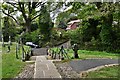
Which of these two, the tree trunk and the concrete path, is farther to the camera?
the tree trunk

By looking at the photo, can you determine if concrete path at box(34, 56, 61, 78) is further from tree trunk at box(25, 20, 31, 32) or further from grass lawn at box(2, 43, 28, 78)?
tree trunk at box(25, 20, 31, 32)

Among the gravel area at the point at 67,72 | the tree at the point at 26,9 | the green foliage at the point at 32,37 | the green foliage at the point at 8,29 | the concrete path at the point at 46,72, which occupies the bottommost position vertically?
the gravel area at the point at 67,72

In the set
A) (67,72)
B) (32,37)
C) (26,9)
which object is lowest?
(67,72)

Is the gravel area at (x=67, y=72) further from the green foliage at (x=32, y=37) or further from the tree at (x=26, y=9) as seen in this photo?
the tree at (x=26, y=9)

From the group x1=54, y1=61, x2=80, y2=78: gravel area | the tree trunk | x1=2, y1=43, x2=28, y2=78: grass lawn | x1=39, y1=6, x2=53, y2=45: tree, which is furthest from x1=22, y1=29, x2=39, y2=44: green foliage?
x1=54, y1=61, x2=80, y2=78: gravel area

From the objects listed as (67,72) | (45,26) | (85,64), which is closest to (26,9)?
(45,26)

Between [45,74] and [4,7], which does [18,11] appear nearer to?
[4,7]

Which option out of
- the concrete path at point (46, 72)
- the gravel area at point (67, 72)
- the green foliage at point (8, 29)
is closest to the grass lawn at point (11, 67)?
the concrete path at point (46, 72)

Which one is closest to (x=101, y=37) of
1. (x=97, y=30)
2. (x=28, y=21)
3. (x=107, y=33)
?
(x=107, y=33)

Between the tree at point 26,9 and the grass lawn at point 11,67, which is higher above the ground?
the tree at point 26,9

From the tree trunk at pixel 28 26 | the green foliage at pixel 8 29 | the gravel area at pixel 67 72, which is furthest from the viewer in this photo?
the green foliage at pixel 8 29

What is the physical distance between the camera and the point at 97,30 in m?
25.4

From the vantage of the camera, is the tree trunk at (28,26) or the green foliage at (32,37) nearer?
the green foliage at (32,37)

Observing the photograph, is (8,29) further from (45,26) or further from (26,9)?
(45,26)
